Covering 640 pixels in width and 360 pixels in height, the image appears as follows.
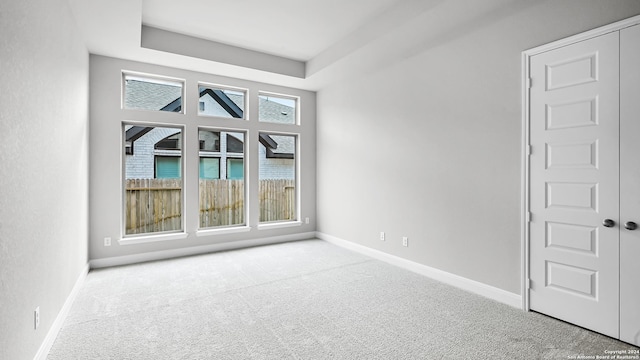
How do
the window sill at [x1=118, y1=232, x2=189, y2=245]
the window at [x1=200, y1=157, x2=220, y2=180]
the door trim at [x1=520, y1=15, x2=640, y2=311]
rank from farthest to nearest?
the window at [x1=200, y1=157, x2=220, y2=180] → the window sill at [x1=118, y1=232, x2=189, y2=245] → the door trim at [x1=520, y1=15, x2=640, y2=311]

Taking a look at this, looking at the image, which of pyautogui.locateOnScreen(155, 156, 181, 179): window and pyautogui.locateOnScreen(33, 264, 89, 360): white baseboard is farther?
pyautogui.locateOnScreen(155, 156, 181, 179): window

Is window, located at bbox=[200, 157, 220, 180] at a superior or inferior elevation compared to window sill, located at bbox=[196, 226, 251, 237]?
superior

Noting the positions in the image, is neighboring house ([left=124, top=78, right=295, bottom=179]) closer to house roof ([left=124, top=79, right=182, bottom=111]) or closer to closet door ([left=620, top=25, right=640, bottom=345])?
house roof ([left=124, top=79, right=182, bottom=111])

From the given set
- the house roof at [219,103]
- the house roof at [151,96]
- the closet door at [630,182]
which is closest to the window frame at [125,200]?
the house roof at [219,103]

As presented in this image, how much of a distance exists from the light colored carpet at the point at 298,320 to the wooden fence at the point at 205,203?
944 millimetres

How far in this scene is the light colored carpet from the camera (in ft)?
7.39

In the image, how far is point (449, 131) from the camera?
360cm

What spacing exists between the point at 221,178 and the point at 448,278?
3711 millimetres

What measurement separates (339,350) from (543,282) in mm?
1932

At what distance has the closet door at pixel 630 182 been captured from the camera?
7.48 feet

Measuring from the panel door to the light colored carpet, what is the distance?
0.28 meters

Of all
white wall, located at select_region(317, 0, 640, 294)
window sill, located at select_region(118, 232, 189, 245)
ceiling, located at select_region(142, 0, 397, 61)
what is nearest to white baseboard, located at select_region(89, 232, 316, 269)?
window sill, located at select_region(118, 232, 189, 245)

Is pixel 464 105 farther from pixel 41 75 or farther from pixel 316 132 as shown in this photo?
pixel 41 75

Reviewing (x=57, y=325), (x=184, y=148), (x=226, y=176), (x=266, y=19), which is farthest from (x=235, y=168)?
(x=57, y=325)
